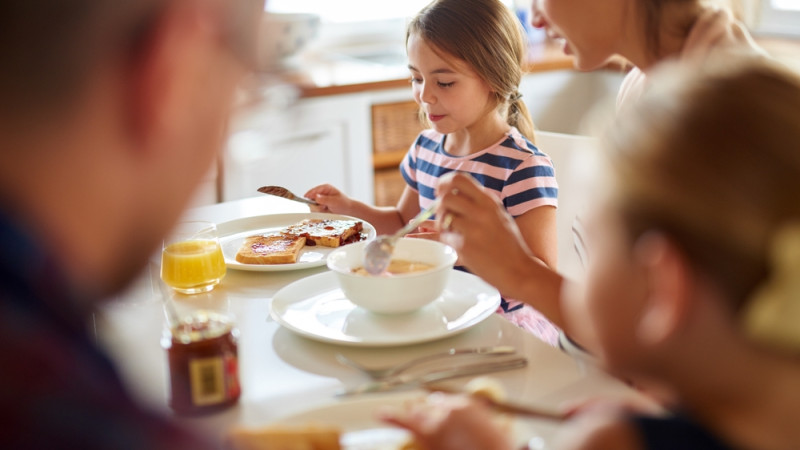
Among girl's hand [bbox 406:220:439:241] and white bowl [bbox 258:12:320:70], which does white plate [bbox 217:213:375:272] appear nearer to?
girl's hand [bbox 406:220:439:241]

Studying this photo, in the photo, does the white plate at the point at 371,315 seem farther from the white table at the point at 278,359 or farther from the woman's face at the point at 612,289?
the woman's face at the point at 612,289

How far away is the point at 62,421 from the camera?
43 cm

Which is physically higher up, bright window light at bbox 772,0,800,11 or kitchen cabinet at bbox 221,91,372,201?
bright window light at bbox 772,0,800,11

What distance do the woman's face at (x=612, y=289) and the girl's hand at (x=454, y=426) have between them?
0.13 m

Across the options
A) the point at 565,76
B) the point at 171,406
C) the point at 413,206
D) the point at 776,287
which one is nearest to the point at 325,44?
the point at 565,76

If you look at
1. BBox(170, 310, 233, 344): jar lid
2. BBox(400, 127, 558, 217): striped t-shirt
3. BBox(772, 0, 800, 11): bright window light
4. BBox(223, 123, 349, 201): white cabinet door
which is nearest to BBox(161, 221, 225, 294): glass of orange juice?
BBox(170, 310, 233, 344): jar lid

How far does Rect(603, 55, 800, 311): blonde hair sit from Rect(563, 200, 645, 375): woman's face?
28 mm

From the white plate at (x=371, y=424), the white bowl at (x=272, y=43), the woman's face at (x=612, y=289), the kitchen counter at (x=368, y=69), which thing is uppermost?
the white bowl at (x=272, y=43)

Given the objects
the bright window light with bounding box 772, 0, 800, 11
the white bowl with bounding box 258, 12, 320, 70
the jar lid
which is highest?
the white bowl with bounding box 258, 12, 320, 70

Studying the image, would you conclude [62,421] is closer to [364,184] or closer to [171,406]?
[171,406]

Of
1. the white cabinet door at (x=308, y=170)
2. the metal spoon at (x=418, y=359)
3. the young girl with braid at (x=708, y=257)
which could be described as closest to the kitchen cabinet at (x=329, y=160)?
the white cabinet door at (x=308, y=170)

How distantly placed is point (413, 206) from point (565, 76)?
183 cm

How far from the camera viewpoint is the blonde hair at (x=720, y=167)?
0.59 m

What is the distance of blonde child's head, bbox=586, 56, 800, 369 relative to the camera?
0.59m
